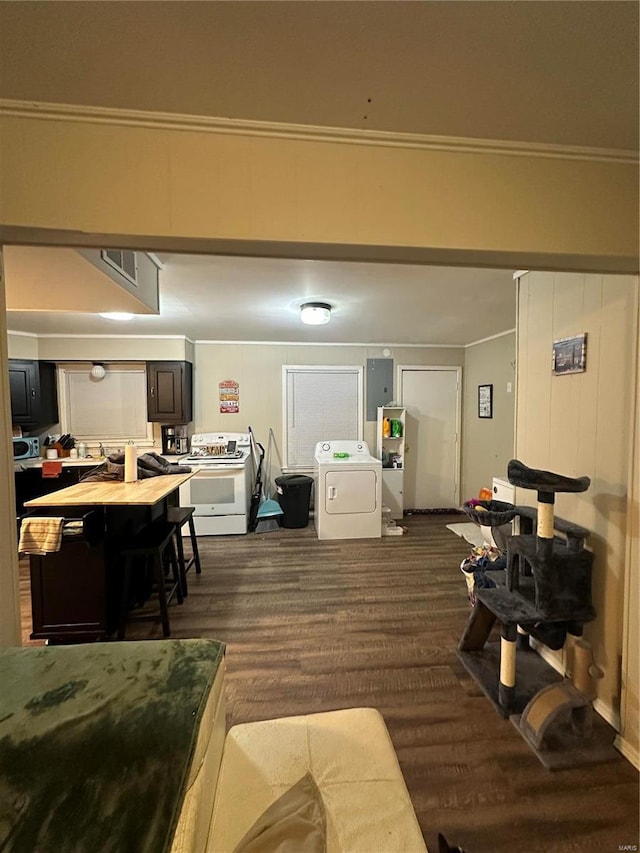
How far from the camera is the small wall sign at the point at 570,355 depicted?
5.72 feet

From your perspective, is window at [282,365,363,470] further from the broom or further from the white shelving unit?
the broom

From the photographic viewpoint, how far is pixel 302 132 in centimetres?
105

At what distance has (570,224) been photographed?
3.79 ft

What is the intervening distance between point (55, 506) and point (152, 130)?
196cm

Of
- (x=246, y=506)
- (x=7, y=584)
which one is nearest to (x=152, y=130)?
(x=7, y=584)

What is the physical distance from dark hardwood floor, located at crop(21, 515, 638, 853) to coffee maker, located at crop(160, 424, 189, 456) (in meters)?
1.46

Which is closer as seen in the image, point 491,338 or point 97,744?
point 97,744

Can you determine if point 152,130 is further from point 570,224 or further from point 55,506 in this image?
point 55,506

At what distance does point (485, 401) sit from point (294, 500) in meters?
2.77

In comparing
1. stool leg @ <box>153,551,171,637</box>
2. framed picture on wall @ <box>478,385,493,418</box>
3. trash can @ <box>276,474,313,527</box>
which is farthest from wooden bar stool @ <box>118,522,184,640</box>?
framed picture on wall @ <box>478,385,493,418</box>

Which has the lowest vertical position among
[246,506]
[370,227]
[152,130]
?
[246,506]

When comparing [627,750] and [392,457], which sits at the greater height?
[392,457]

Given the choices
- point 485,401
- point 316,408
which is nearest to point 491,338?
point 485,401

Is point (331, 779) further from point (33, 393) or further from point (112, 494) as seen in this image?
point (33, 393)
